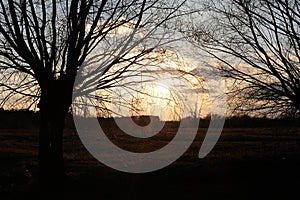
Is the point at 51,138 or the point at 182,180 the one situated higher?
the point at 51,138

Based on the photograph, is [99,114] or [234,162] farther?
[234,162]

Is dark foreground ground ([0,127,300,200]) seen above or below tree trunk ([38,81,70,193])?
below

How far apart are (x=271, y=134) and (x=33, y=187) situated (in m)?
20.0

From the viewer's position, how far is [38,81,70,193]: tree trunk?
415 inches

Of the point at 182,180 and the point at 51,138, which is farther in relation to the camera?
the point at 182,180

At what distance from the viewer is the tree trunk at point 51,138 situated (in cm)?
1054

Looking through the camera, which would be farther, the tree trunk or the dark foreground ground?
the tree trunk

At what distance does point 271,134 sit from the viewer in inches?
1109

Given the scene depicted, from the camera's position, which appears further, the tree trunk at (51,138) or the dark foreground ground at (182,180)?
the tree trunk at (51,138)

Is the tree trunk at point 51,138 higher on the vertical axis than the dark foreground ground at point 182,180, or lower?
higher

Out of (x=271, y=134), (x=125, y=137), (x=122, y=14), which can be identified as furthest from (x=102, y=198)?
(x=271, y=134)

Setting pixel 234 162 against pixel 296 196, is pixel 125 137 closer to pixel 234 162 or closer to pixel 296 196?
pixel 234 162

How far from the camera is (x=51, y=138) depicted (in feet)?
35.8

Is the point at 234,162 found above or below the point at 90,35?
below
